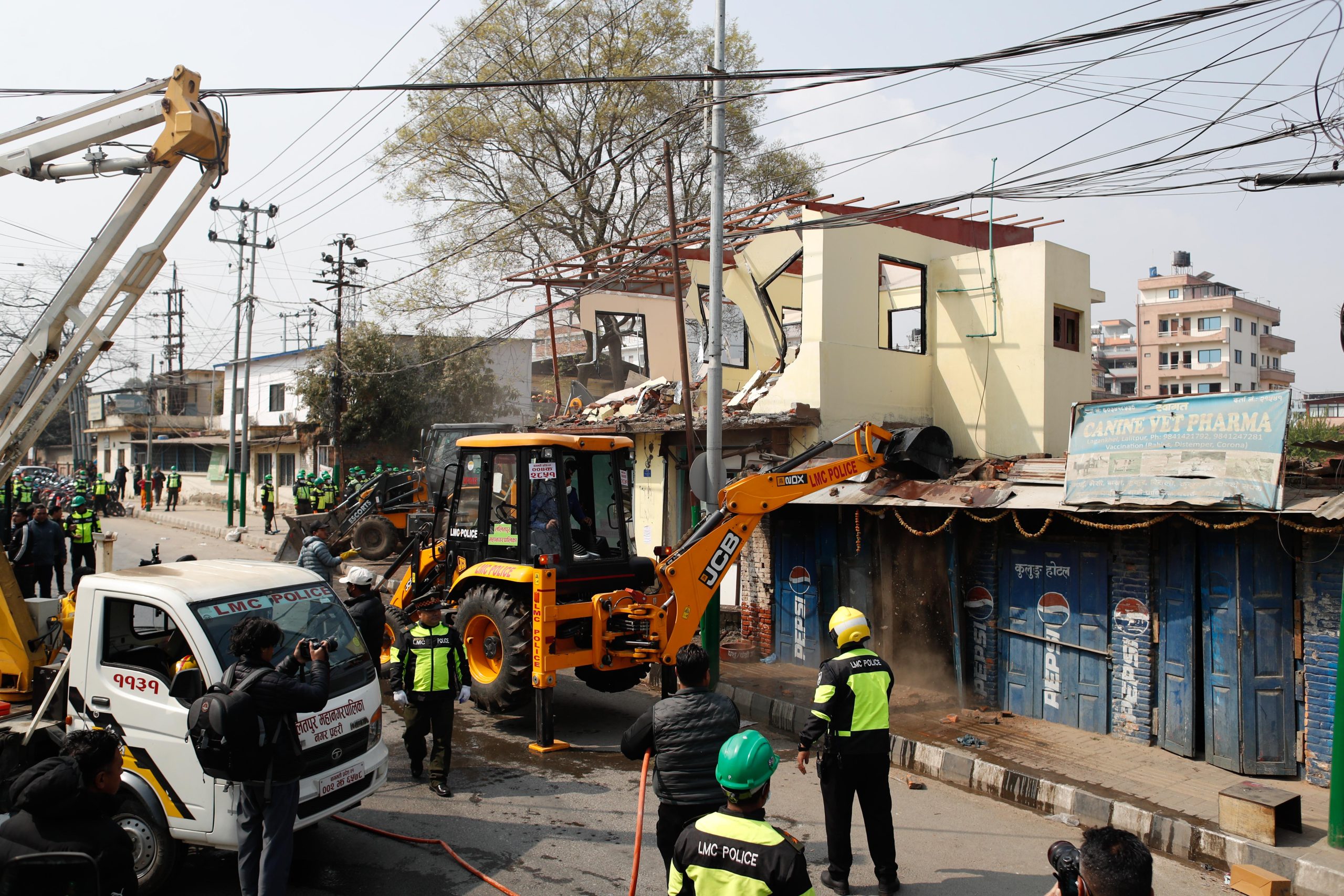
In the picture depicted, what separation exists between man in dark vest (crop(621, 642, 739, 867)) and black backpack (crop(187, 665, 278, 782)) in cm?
182

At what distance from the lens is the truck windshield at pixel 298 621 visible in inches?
209

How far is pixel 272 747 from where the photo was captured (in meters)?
4.48

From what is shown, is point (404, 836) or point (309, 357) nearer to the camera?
point (404, 836)

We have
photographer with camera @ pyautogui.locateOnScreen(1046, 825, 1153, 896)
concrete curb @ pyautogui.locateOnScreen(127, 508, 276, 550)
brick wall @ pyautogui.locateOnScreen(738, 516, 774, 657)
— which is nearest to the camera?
photographer with camera @ pyautogui.locateOnScreen(1046, 825, 1153, 896)

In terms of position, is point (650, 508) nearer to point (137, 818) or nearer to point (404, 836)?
point (404, 836)

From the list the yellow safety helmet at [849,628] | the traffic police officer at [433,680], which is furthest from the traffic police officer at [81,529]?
the yellow safety helmet at [849,628]

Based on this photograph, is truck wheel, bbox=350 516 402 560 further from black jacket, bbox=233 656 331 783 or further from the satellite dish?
black jacket, bbox=233 656 331 783

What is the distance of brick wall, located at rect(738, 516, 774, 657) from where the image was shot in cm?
1245

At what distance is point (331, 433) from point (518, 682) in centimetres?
2461

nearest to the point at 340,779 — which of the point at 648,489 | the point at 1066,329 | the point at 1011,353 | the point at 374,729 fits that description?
the point at 374,729

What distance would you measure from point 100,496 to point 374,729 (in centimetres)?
2809

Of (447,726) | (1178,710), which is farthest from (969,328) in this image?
(447,726)

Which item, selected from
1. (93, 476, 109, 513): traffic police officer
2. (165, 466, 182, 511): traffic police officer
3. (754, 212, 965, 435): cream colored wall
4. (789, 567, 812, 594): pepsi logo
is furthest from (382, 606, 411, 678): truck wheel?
(165, 466, 182, 511): traffic police officer

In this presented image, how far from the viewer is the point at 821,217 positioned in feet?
43.3
